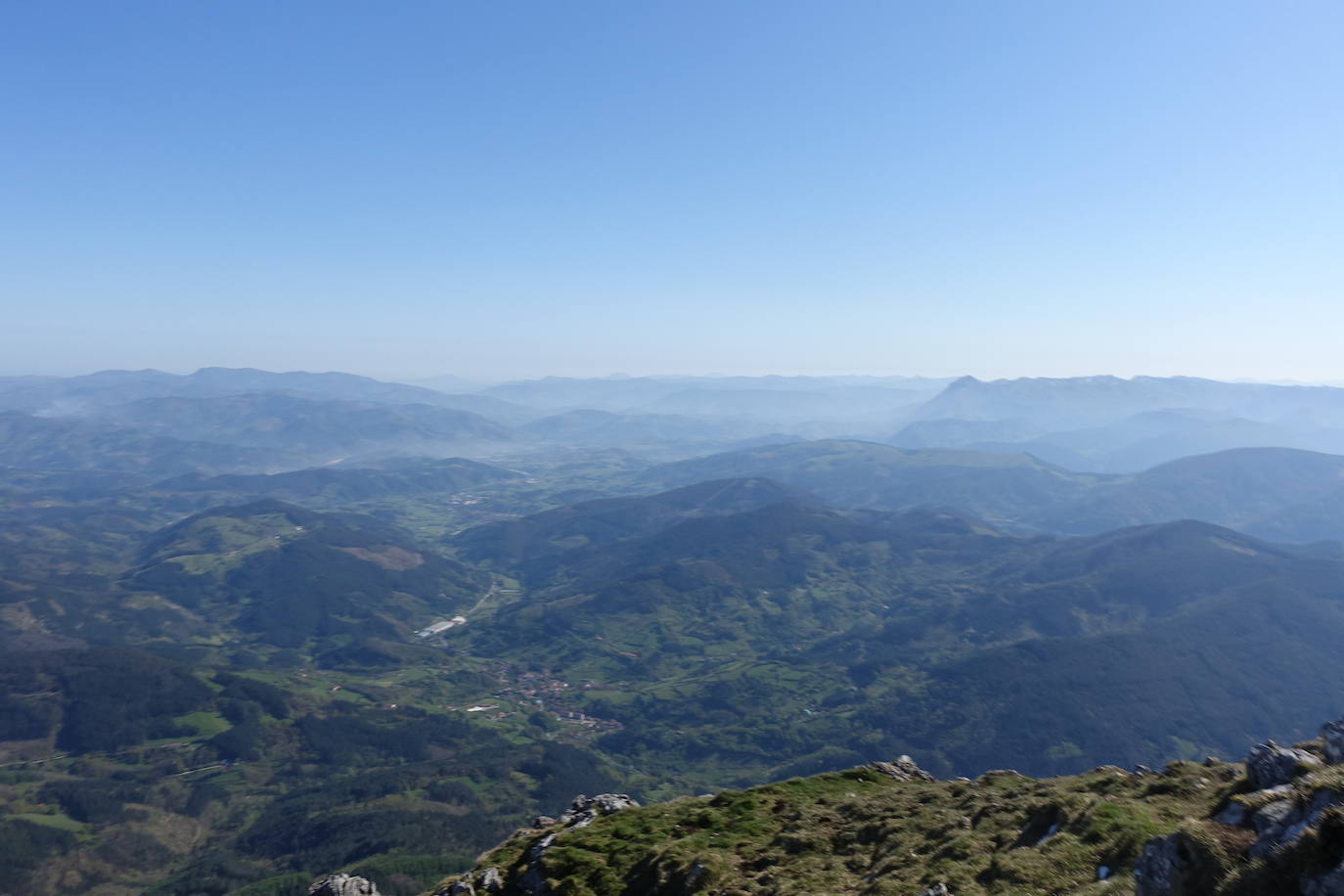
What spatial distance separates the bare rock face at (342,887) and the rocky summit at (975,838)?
857 centimetres

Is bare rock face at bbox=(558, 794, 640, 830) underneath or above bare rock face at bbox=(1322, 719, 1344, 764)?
underneath

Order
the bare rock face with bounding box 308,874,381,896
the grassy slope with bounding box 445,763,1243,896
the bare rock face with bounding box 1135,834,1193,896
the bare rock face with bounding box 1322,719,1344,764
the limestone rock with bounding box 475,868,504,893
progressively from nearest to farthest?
1. the bare rock face with bounding box 1135,834,1193,896
2. the bare rock face with bounding box 1322,719,1344,764
3. the grassy slope with bounding box 445,763,1243,896
4. the limestone rock with bounding box 475,868,504,893
5. the bare rock face with bounding box 308,874,381,896

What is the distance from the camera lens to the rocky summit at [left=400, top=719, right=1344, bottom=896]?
15.8 metres

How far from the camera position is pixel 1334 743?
75.9 feet

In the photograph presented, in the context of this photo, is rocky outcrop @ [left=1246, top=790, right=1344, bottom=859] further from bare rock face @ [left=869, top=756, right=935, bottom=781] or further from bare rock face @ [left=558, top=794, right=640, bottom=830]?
bare rock face @ [left=558, top=794, right=640, bottom=830]

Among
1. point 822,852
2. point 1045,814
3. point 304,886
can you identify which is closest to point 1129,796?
point 1045,814

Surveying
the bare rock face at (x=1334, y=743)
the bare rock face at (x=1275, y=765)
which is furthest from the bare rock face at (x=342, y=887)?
the bare rock face at (x=1334, y=743)

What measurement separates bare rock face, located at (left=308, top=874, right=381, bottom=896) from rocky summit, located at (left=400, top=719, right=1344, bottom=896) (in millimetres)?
8570

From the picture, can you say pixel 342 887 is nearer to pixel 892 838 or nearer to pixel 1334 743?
pixel 892 838

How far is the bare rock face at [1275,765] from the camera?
22.2m

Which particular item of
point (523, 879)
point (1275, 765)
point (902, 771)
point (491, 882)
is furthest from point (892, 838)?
point (902, 771)

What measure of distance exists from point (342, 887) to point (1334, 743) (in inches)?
2192

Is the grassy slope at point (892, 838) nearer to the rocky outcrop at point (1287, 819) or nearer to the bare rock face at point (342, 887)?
the rocky outcrop at point (1287, 819)

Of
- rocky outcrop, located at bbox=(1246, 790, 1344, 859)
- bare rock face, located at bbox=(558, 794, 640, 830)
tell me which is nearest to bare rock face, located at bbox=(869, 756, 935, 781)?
bare rock face, located at bbox=(558, 794, 640, 830)
